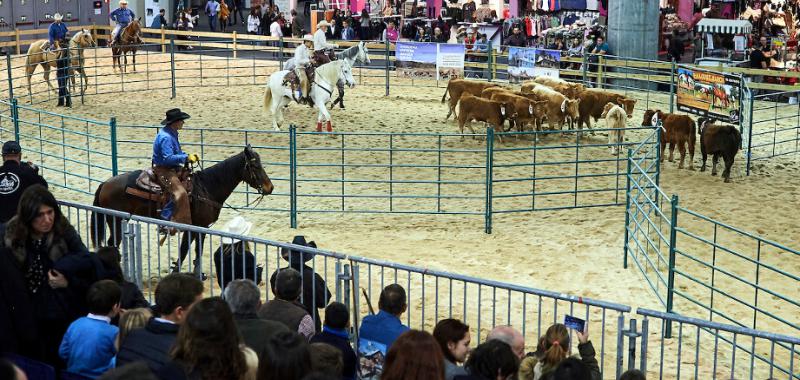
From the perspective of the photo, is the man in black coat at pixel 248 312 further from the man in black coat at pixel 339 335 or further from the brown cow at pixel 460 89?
the brown cow at pixel 460 89

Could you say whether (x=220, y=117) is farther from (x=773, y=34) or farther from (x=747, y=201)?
(x=773, y=34)

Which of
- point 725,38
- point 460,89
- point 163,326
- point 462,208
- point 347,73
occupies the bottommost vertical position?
point 462,208

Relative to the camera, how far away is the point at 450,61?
23812 mm

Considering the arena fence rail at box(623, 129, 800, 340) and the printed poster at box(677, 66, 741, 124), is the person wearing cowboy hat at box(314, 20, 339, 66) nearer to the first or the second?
the printed poster at box(677, 66, 741, 124)

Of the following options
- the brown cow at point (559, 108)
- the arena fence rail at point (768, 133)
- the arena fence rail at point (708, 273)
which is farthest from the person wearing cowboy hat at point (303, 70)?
the arena fence rail at point (708, 273)

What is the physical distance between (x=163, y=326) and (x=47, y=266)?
1.50 m

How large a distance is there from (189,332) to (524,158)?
12591 millimetres

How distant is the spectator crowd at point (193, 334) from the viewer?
4965mm

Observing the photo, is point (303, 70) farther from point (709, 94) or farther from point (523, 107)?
point (709, 94)

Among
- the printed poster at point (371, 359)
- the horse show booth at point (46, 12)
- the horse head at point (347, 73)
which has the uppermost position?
the horse show booth at point (46, 12)

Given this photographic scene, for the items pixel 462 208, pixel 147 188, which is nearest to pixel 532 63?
pixel 462 208

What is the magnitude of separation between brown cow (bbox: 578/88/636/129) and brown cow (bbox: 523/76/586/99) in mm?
328

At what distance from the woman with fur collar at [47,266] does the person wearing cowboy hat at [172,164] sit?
383cm

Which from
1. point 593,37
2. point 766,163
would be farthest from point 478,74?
point 766,163
